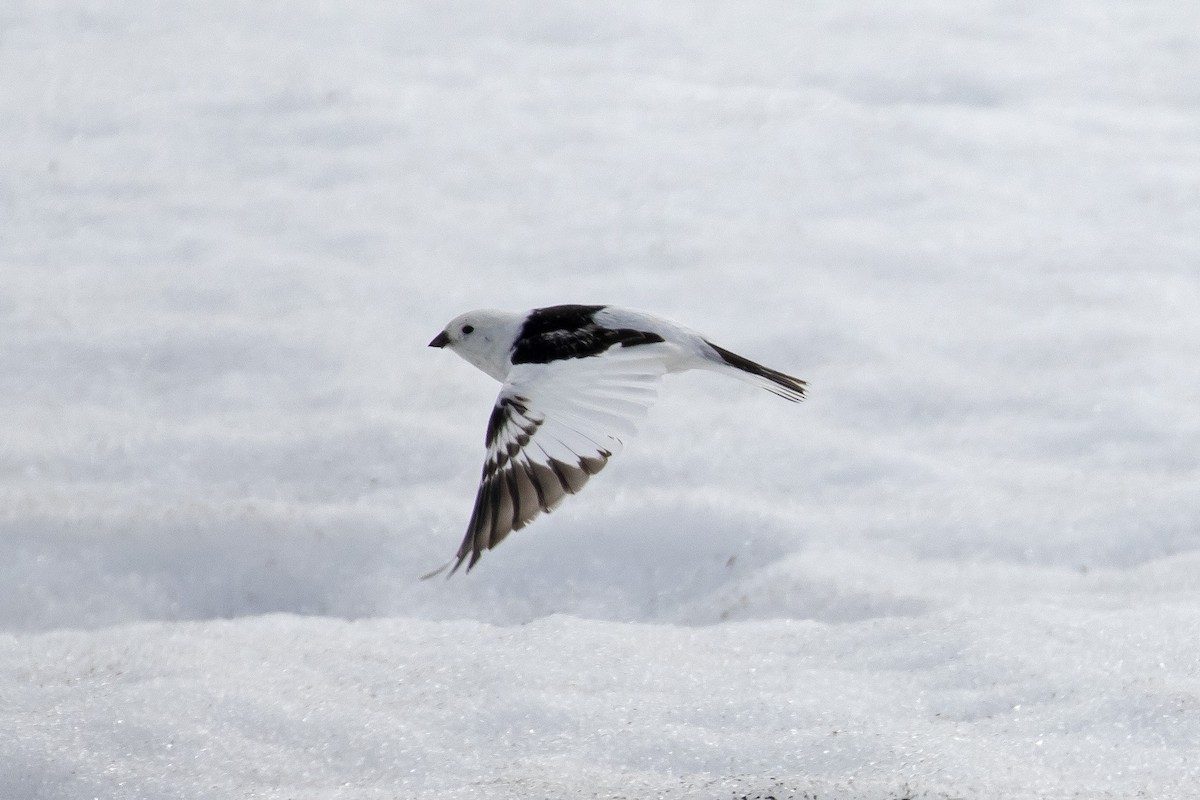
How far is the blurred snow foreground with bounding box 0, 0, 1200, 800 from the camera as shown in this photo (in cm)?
299

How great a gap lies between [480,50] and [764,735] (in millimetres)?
5615

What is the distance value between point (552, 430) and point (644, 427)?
1720 mm

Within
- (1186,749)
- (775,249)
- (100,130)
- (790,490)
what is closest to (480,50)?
(100,130)

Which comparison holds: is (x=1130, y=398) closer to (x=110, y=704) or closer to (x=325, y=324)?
(x=325, y=324)

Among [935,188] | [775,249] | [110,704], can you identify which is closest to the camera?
[110,704]

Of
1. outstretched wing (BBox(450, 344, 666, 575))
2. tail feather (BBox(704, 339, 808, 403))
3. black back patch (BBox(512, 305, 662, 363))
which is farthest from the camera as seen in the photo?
tail feather (BBox(704, 339, 808, 403))

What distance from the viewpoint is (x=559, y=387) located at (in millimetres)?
3217

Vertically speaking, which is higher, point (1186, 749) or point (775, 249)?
point (775, 249)

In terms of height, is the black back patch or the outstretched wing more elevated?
the black back patch

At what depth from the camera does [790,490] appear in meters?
4.42

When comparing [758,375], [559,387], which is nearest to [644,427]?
[758,375]

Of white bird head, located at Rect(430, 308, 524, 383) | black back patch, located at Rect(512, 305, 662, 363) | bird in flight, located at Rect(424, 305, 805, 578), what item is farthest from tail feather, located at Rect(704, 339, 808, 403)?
white bird head, located at Rect(430, 308, 524, 383)

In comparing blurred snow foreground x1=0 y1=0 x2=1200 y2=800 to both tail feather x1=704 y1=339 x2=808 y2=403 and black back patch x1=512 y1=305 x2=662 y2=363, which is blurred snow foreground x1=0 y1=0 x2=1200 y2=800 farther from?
black back patch x1=512 y1=305 x2=662 y2=363

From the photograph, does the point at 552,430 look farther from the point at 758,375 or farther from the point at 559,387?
the point at 758,375
